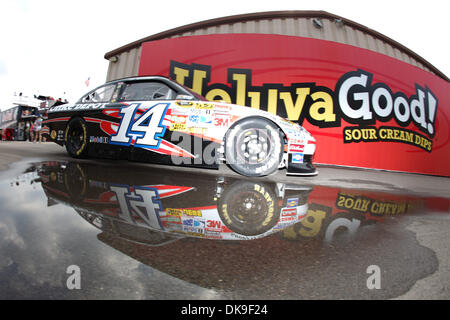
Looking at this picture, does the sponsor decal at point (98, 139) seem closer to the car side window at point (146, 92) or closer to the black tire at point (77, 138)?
the black tire at point (77, 138)

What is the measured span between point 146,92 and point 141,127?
0.64m

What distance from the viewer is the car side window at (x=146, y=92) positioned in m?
3.51

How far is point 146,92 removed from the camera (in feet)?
12.2

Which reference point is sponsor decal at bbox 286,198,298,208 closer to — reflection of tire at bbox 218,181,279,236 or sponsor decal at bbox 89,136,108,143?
reflection of tire at bbox 218,181,279,236

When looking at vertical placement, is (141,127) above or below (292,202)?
above

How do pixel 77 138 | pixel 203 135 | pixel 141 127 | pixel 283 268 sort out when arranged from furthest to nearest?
1. pixel 77 138
2. pixel 141 127
3. pixel 203 135
4. pixel 283 268

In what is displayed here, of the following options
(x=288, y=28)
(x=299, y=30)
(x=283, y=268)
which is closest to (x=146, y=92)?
(x=283, y=268)

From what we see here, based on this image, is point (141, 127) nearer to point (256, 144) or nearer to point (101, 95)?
point (101, 95)

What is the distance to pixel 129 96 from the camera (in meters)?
3.79

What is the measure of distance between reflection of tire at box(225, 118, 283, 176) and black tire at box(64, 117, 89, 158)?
2582 millimetres

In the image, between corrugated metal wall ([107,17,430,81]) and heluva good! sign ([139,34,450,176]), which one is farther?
corrugated metal wall ([107,17,430,81])

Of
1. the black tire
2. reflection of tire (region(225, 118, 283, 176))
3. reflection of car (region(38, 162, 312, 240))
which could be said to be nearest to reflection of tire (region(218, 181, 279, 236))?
reflection of car (region(38, 162, 312, 240))

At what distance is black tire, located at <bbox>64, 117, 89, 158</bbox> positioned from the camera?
405cm
